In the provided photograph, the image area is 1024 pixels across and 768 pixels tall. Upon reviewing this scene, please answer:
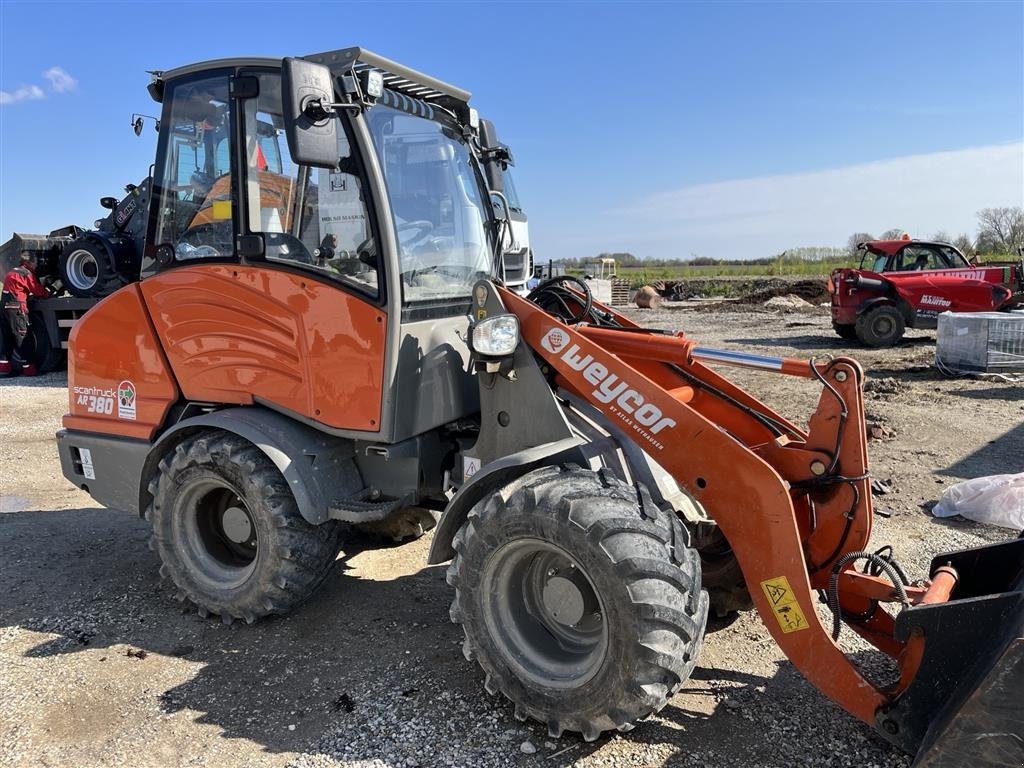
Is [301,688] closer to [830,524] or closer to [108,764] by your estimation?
[108,764]

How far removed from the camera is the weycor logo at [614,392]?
3.06 meters

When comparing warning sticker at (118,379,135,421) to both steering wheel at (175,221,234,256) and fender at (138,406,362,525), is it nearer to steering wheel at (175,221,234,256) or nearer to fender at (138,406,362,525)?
fender at (138,406,362,525)

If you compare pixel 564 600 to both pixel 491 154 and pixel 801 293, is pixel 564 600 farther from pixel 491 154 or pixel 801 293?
pixel 801 293

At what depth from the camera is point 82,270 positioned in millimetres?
11648

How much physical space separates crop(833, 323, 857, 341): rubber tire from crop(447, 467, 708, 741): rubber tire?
14442 mm

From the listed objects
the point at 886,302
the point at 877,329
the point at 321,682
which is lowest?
the point at 321,682

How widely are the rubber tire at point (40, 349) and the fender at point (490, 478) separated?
41.9ft

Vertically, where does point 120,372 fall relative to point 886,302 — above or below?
below

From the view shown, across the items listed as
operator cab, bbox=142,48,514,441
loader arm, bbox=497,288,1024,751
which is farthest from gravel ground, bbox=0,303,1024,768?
operator cab, bbox=142,48,514,441

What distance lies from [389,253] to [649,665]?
6.72 feet

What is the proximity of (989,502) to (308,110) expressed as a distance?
17.1ft

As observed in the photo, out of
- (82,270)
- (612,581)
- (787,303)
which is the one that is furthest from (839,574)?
(787,303)

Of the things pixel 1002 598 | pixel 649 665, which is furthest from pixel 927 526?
pixel 649 665

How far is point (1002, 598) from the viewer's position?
2.40m
